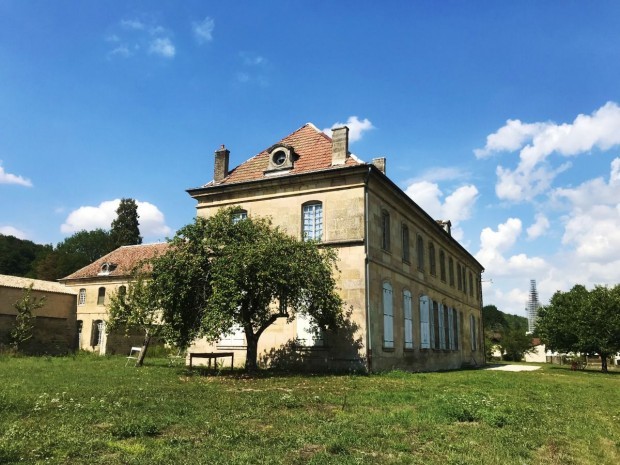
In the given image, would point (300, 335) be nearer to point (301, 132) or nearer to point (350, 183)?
point (350, 183)

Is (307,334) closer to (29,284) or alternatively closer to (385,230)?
(385,230)

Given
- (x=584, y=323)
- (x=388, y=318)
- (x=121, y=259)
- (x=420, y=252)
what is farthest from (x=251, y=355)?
(x=121, y=259)

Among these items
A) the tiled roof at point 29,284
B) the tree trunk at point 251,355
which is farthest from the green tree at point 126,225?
the tree trunk at point 251,355

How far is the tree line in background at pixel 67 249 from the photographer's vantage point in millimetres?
66312

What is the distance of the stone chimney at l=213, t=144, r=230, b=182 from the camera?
23906 millimetres

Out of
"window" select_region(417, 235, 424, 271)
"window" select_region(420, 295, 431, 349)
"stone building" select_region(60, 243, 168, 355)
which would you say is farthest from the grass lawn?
"stone building" select_region(60, 243, 168, 355)

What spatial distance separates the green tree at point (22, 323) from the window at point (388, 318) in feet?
74.5

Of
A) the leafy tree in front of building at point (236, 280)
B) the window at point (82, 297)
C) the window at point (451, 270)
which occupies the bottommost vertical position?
the leafy tree in front of building at point (236, 280)

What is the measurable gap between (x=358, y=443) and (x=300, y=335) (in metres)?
→ 13.7

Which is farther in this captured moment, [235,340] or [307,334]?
[235,340]

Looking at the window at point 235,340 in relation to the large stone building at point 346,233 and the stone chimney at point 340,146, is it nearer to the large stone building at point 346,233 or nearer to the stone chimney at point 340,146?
the large stone building at point 346,233

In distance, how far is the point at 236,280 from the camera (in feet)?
51.8

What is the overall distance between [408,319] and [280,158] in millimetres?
9616

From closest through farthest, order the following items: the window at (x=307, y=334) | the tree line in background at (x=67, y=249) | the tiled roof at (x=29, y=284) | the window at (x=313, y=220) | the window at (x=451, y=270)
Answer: the window at (x=307, y=334)
the window at (x=313, y=220)
the tiled roof at (x=29, y=284)
the window at (x=451, y=270)
the tree line in background at (x=67, y=249)
